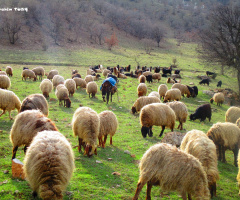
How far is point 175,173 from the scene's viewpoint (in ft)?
15.6

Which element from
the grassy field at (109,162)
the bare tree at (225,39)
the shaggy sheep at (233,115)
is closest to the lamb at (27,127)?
the grassy field at (109,162)

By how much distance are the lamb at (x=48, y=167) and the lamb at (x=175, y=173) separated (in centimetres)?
181

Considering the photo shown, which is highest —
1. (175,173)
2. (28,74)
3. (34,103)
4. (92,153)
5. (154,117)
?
(28,74)

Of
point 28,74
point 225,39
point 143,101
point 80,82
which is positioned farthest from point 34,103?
point 225,39

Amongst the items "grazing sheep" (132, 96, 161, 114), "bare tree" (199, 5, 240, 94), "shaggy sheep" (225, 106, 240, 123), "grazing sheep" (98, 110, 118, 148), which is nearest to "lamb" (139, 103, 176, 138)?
"grazing sheep" (98, 110, 118, 148)

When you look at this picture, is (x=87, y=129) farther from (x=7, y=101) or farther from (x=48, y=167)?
(x=7, y=101)

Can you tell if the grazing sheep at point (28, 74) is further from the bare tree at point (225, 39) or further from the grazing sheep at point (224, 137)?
the bare tree at point (225, 39)

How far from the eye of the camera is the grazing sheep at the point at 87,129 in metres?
6.76

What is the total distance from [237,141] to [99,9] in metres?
87.7

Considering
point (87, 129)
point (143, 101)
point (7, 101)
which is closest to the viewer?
point (87, 129)

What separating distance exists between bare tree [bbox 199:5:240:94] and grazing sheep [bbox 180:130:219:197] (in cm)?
1873

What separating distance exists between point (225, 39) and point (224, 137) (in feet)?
58.1

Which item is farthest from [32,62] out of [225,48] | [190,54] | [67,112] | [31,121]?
[190,54]

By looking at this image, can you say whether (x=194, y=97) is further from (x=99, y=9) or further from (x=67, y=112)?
(x=99, y=9)
